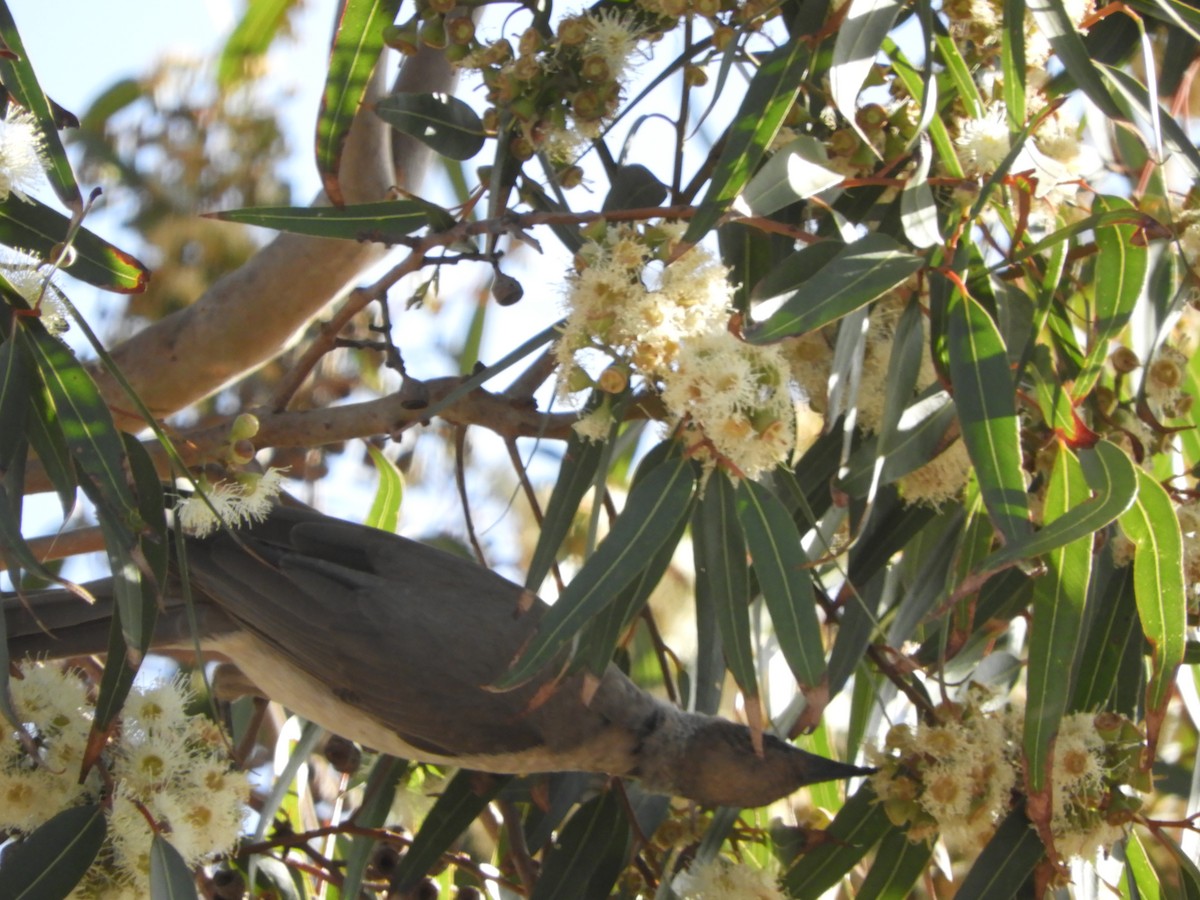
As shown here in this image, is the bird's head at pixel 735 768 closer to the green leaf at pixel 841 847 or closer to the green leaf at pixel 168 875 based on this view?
the green leaf at pixel 841 847

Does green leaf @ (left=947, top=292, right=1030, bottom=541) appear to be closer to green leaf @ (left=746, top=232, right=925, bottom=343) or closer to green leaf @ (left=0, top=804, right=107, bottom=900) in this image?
green leaf @ (left=746, top=232, right=925, bottom=343)

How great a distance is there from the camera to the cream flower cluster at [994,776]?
170 cm

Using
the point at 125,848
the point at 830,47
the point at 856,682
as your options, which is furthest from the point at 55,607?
the point at 830,47

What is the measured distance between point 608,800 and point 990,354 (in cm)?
108

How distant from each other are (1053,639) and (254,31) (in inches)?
80.2

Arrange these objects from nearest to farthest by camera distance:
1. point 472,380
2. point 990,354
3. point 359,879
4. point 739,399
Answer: point 739,399 < point 990,354 < point 472,380 < point 359,879

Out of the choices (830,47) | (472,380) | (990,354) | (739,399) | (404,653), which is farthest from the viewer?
(404,653)

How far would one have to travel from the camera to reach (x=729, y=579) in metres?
1.63

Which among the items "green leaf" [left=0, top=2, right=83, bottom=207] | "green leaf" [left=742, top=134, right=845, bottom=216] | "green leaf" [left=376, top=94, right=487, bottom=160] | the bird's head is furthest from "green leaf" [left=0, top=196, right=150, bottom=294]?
the bird's head

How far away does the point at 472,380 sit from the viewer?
1677 millimetres

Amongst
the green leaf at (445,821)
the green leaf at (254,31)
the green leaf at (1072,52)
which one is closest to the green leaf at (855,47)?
the green leaf at (1072,52)

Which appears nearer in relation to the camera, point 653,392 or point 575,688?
point 653,392

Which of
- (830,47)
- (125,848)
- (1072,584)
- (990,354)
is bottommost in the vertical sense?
(125,848)

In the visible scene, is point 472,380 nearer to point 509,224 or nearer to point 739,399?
point 509,224
